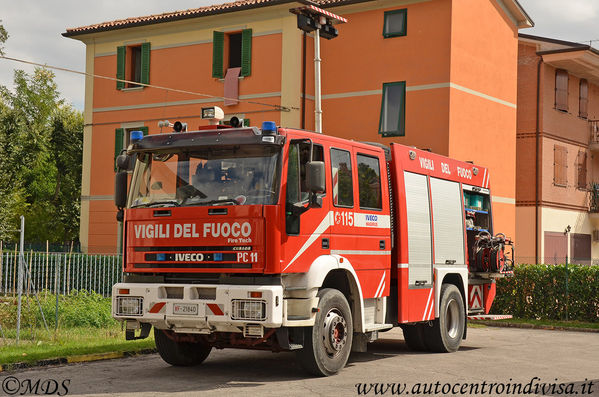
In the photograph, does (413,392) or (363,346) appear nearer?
(413,392)

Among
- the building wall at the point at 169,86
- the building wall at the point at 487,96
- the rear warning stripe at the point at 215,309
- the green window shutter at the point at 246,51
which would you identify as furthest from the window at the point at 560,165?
the rear warning stripe at the point at 215,309

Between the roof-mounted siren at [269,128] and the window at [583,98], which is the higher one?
the window at [583,98]

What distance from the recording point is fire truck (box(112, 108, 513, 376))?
10227 millimetres

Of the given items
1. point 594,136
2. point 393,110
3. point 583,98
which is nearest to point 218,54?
point 393,110

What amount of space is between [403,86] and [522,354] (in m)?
14.8

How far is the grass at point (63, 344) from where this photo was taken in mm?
12367

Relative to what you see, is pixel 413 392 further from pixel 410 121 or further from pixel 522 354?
pixel 410 121

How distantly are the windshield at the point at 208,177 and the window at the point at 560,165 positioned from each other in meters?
25.1

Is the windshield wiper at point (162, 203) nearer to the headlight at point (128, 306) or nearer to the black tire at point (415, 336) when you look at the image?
the headlight at point (128, 306)

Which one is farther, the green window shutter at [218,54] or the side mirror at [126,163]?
the green window shutter at [218,54]

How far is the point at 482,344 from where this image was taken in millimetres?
15969

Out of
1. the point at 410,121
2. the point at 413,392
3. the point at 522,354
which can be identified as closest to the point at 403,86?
the point at 410,121

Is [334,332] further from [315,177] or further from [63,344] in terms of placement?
[63,344]

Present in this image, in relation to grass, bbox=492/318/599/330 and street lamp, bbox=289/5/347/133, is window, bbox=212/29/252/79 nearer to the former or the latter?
street lamp, bbox=289/5/347/133
